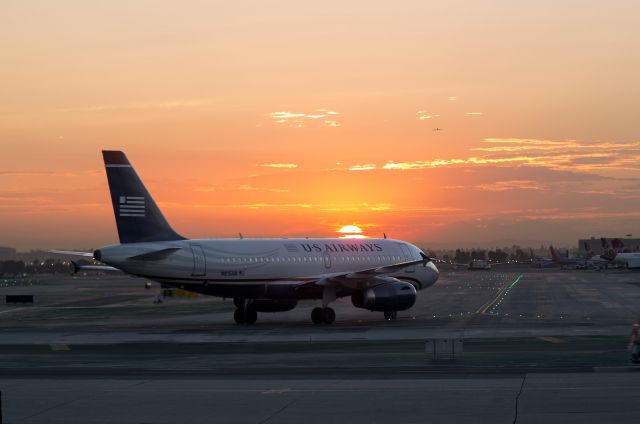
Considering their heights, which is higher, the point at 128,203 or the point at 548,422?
the point at 128,203

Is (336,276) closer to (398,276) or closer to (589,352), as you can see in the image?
(398,276)

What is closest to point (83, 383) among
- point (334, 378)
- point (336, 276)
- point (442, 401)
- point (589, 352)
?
point (334, 378)

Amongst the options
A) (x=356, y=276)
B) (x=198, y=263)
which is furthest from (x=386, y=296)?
(x=198, y=263)

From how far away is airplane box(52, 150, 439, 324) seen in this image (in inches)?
1715

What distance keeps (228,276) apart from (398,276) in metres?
10.4

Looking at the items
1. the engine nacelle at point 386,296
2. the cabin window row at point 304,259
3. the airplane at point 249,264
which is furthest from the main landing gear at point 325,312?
the cabin window row at point 304,259

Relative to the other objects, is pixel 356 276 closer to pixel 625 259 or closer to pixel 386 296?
pixel 386 296

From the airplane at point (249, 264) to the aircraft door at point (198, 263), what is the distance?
0.15 ft

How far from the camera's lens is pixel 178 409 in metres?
21.1

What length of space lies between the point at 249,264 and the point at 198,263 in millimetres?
2724

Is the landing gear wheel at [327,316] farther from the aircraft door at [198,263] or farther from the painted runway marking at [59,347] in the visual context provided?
the painted runway marking at [59,347]

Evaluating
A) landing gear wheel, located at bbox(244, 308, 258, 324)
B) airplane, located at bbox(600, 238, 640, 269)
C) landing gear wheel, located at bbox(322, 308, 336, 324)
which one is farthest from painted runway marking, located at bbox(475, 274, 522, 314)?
airplane, located at bbox(600, 238, 640, 269)

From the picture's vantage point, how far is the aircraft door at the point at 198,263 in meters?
44.3

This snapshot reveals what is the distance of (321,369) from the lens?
27719 mm
